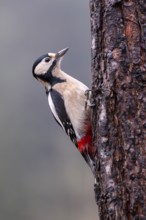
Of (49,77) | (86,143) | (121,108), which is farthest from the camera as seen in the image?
(49,77)

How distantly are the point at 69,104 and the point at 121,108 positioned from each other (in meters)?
0.64

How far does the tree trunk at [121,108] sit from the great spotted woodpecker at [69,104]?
46 cm

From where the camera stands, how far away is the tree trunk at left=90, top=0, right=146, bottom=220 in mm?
1171

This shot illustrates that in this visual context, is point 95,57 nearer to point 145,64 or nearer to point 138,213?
point 145,64

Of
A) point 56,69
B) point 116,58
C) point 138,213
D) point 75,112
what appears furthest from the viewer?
point 56,69

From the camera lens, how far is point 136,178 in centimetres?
116

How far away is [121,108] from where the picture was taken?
3.99 feet

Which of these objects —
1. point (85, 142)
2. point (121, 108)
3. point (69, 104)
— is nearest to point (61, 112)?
point (69, 104)

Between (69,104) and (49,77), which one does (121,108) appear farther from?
(49,77)

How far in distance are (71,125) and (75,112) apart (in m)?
0.07

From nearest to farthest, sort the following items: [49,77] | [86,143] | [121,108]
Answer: [121,108] → [86,143] → [49,77]

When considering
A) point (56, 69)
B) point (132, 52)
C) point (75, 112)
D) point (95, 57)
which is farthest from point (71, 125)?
point (132, 52)

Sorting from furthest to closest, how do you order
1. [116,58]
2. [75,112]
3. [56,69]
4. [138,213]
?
[56,69] < [75,112] < [116,58] < [138,213]

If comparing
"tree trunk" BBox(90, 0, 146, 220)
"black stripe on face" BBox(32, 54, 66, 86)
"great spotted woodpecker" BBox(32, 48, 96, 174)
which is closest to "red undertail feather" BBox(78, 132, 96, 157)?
"great spotted woodpecker" BBox(32, 48, 96, 174)
